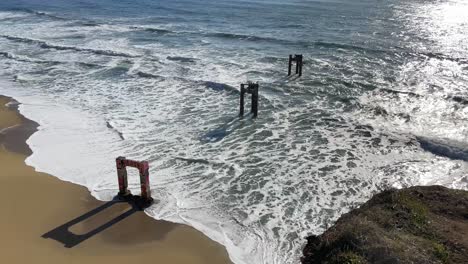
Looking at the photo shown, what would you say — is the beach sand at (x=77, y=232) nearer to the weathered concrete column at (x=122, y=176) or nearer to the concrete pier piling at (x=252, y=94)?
the weathered concrete column at (x=122, y=176)

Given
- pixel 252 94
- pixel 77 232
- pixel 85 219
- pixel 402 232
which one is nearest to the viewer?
pixel 402 232

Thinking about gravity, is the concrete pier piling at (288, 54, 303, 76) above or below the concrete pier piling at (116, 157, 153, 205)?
above

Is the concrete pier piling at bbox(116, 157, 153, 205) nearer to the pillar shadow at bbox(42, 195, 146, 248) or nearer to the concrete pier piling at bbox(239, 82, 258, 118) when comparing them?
the pillar shadow at bbox(42, 195, 146, 248)

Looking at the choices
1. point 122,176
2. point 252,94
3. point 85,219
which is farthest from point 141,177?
point 252,94

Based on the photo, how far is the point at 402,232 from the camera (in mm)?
8141

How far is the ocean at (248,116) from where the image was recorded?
11.2 metres

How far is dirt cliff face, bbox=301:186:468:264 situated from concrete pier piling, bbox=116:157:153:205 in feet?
13.2

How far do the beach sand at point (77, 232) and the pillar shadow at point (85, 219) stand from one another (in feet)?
0.36

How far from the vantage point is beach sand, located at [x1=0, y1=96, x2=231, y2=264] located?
8.83 meters

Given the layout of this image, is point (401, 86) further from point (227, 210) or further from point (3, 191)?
point (3, 191)

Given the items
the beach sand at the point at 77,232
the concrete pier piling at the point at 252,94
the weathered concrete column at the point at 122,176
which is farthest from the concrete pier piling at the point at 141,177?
the concrete pier piling at the point at 252,94

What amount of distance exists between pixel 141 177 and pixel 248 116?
758cm

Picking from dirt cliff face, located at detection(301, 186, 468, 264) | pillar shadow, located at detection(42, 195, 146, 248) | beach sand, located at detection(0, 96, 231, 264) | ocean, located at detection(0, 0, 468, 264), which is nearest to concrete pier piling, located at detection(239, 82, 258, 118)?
ocean, located at detection(0, 0, 468, 264)

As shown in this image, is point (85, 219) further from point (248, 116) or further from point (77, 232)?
point (248, 116)
